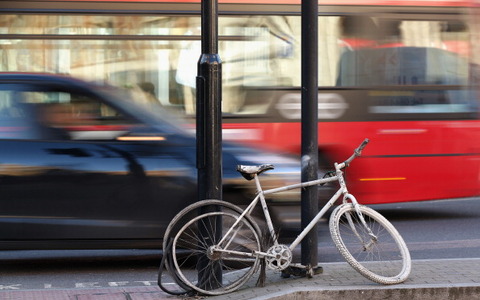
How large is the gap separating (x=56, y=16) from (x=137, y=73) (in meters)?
1.13

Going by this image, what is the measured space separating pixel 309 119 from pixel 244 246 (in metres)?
1.02

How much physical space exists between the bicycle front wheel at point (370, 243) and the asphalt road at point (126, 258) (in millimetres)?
866

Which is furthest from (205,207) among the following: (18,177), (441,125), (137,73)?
(441,125)

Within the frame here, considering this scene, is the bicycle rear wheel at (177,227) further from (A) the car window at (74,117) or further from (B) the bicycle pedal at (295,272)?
(A) the car window at (74,117)

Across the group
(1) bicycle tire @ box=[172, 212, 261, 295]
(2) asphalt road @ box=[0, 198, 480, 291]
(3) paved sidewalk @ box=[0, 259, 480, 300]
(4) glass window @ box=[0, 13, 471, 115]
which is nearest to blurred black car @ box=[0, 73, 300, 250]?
(2) asphalt road @ box=[0, 198, 480, 291]

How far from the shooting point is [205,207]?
22.1 feet

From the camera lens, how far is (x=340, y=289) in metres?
6.52

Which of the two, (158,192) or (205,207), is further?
(158,192)

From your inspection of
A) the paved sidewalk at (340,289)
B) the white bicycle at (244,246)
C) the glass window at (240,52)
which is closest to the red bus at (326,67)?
the glass window at (240,52)

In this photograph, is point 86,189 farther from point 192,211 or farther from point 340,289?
point 340,289

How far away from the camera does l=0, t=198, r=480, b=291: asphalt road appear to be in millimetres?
8117

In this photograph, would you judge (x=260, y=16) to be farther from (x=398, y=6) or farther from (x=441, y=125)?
(x=441, y=125)

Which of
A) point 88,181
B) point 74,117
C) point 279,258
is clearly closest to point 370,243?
point 279,258

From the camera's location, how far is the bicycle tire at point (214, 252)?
22.1 feet
